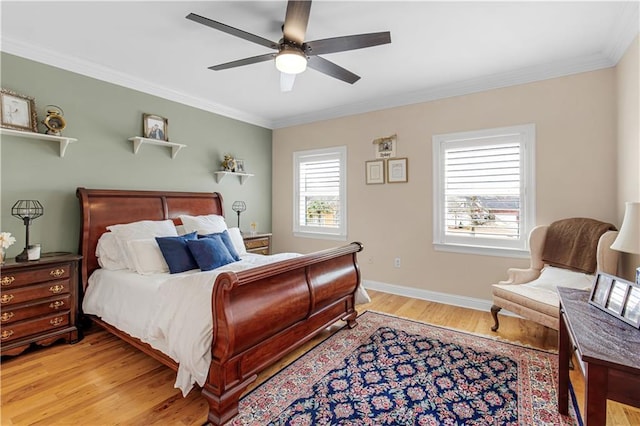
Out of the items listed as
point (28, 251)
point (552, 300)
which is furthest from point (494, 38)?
point (28, 251)

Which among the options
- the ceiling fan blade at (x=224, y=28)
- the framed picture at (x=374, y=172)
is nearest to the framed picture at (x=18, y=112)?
the ceiling fan blade at (x=224, y=28)

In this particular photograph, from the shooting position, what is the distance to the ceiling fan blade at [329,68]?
2.43m

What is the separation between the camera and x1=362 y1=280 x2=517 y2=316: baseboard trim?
12.0ft

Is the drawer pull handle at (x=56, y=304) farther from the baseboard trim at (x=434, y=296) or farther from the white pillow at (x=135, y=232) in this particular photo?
the baseboard trim at (x=434, y=296)

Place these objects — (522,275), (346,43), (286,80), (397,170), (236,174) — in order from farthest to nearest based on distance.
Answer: (236,174)
(397,170)
(522,275)
(286,80)
(346,43)

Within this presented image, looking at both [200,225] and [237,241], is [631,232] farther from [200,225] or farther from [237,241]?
[200,225]

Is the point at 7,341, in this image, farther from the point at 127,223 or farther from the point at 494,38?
the point at 494,38

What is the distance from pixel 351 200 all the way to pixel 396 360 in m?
2.64

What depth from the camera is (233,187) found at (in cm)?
487

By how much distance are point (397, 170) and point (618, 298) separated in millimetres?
2943

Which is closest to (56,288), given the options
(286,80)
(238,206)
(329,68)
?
(238,206)

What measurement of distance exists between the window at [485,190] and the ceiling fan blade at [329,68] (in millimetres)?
1810

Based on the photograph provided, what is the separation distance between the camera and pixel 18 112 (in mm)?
2758

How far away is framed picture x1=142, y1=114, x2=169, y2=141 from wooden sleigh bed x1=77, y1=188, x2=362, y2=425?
0.72 meters
